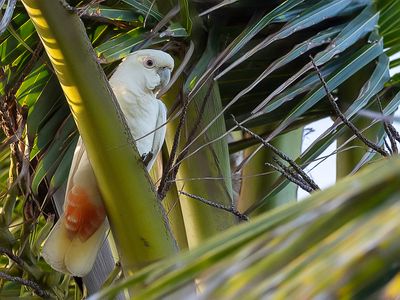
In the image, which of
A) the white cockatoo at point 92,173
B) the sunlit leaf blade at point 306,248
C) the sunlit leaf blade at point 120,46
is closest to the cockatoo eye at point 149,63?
the white cockatoo at point 92,173

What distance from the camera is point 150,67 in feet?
5.01

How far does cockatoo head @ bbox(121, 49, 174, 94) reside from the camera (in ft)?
A: 4.89

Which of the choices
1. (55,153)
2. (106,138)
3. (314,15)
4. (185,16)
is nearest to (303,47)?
(314,15)

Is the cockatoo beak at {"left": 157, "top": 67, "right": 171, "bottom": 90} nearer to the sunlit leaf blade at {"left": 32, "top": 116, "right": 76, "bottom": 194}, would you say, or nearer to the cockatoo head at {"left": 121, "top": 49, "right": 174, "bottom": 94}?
the cockatoo head at {"left": 121, "top": 49, "right": 174, "bottom": 94}

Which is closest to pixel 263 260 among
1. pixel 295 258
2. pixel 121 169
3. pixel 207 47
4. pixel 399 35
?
pixel 295 258

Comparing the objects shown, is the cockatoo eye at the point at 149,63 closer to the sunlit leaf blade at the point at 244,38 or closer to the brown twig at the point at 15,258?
the sunlit leaf blade at the point at 244,38

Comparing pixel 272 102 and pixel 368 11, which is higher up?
pixel 368 11

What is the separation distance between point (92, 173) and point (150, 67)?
286 millimetres

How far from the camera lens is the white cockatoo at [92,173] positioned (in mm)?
1387

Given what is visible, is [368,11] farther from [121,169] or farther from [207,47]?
[121,169]

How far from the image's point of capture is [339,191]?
37 centimetres

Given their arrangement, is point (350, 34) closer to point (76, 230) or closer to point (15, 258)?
point (76, 230)

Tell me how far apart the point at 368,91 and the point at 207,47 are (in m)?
0.31

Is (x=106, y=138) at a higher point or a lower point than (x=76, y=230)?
higher
